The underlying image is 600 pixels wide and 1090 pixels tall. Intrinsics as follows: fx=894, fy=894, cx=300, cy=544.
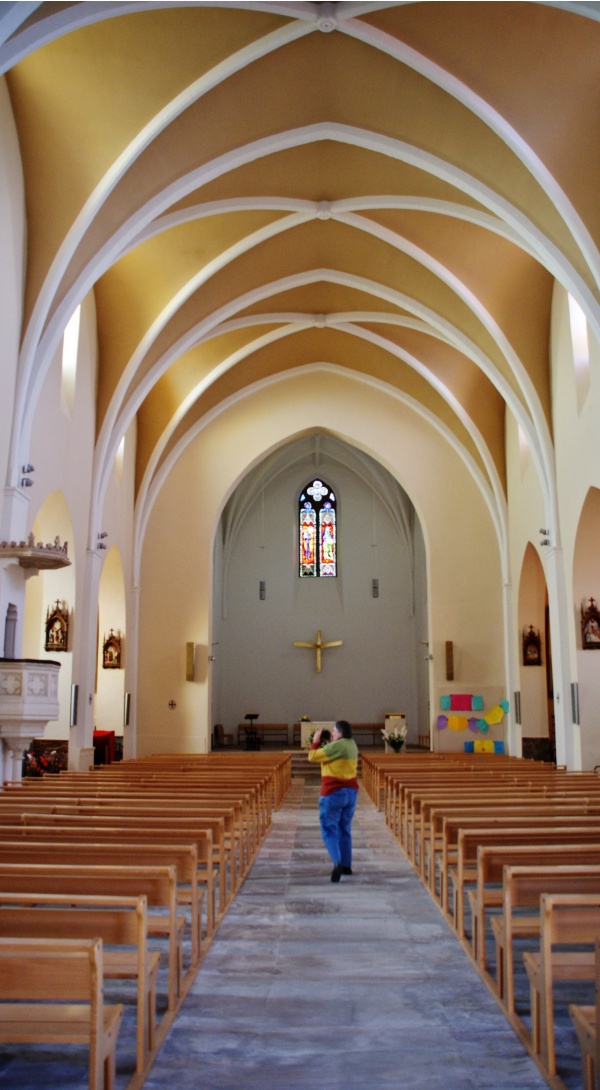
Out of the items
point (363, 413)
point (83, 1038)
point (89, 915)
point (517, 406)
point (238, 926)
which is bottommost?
point (238, 926)

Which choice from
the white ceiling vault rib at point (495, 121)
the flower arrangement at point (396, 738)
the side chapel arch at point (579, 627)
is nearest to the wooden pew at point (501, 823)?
the white ceiling vault rib at point (495, 121)

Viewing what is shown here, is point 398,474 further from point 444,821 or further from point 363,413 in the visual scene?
point 444,821

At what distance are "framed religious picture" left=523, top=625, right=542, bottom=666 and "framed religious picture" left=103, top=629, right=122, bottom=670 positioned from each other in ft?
28.4

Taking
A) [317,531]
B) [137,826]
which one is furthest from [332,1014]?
[317,531]

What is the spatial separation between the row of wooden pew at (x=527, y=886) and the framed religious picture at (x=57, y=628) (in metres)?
6.73

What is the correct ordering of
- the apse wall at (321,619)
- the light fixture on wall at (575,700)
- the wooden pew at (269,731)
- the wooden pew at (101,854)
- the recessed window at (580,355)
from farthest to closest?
the apse wall at (321,619) → the wooden pew at (269,731) → the light fixture on wall at (575,700) → the recessed window at (580,355) → the wooden pew at (101,854)

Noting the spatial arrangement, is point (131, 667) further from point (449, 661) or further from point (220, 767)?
point (449, 661)

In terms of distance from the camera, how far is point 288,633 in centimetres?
2778

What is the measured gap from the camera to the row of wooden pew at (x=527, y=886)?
3.93 metres

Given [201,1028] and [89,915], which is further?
[201,1028]

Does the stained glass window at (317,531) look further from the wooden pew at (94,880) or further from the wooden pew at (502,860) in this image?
the wooden pew at (94,880)

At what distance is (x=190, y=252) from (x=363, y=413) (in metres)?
7.83

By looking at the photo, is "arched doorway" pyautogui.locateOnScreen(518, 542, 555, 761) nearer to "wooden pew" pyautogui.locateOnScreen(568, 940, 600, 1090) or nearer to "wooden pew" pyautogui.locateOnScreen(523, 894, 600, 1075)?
"wooden pew" pyautogui.locateOnScreen(523, 894, 600, 1075)

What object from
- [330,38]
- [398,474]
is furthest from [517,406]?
[330,38]
